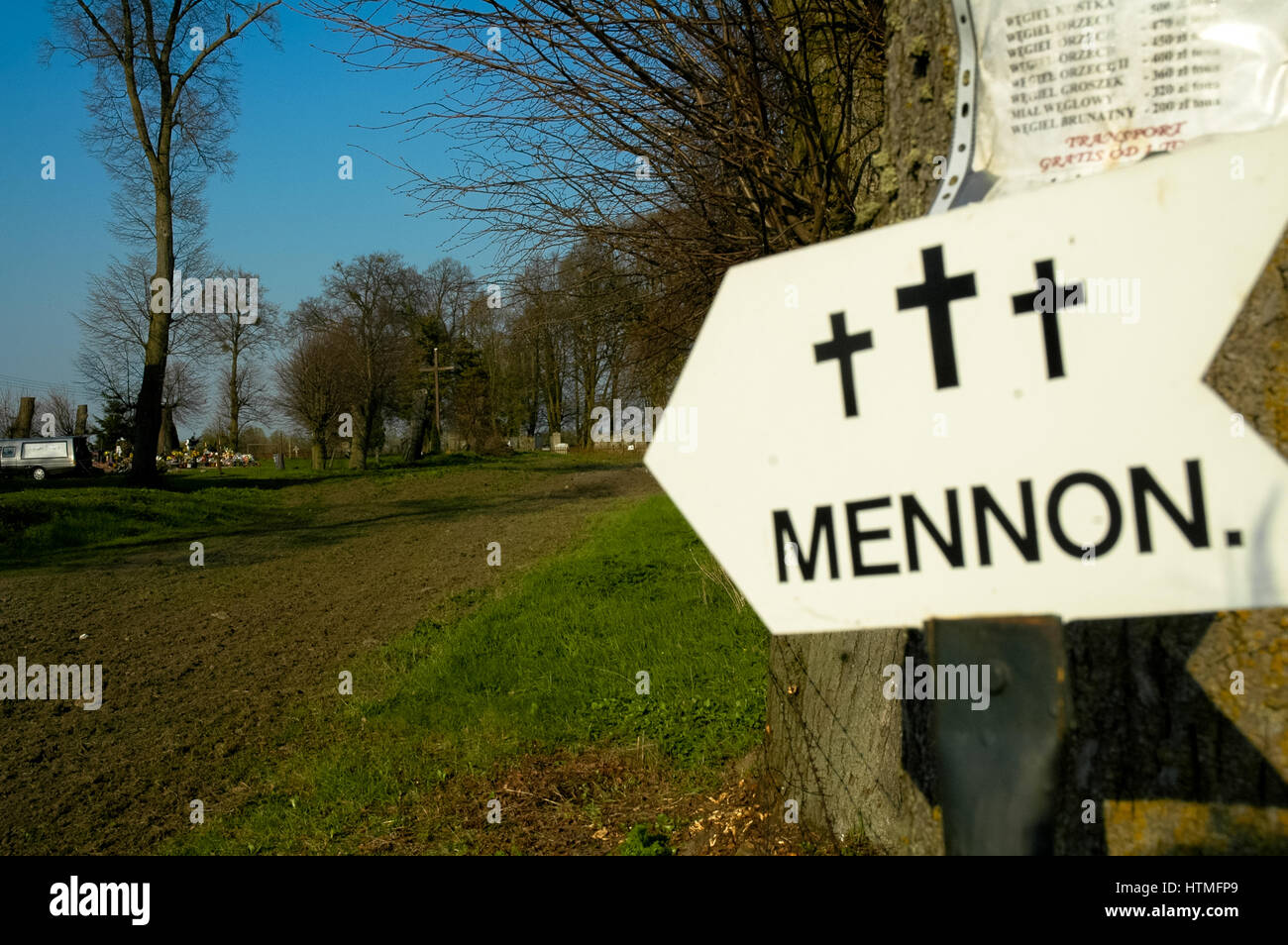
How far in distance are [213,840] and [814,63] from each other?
5.16 metres

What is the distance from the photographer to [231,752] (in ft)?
17.4

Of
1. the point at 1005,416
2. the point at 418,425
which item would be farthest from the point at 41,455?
the point at 1005,416

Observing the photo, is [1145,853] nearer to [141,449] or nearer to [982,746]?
[982,746]

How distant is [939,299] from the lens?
1370 millimetres

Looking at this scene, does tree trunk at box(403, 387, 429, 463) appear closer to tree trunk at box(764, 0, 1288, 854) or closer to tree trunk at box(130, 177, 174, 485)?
tree trunk at box(130, 177, 174, 485)

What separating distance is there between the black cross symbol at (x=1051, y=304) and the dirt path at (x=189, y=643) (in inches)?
177

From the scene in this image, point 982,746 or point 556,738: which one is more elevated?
point 982,746

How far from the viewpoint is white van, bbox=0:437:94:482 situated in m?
32.1

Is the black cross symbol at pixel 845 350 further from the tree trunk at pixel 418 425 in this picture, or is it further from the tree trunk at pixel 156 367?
the tree trunk at pixel 418 425

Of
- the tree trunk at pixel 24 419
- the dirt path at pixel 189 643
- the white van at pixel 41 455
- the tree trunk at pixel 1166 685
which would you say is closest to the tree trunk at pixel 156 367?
the dirt path at pixel 189 643

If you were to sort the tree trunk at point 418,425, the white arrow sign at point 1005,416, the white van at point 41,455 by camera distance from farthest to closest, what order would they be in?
the tree trunk at point 418,425
the white van at point 41,455
the white arrow sign at point 1005,416

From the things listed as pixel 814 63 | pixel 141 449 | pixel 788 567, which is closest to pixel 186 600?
pixel 814 63

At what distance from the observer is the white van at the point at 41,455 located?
105ft

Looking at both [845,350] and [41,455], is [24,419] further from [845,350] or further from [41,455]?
[845,350]
